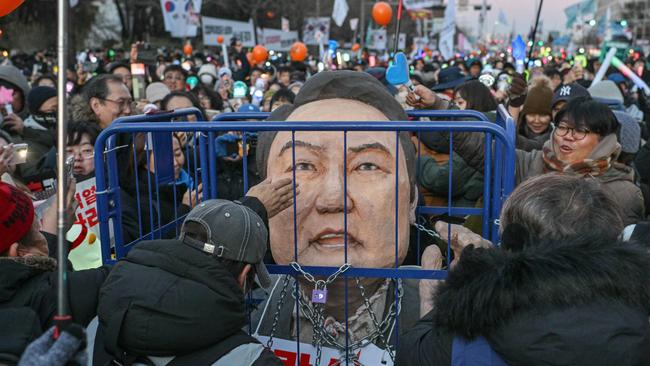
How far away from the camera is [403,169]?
2914 millimetres

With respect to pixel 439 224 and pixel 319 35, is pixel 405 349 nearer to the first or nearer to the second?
pixel 439 224

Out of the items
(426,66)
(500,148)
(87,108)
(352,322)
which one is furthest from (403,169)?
(426,66)

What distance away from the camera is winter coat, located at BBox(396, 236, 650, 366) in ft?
4.66

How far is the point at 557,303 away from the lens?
1463 mm

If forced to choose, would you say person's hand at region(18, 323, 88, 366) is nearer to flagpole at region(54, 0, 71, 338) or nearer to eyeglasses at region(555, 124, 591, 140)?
flagpole at region(54, 0, 71, 338)

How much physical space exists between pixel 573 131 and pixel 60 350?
3046 mm

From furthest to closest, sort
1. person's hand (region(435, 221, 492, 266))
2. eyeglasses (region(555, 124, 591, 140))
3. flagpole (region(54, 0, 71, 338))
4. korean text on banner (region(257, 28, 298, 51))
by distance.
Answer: korean text on banner (region(257, 28, 298, 51))
eyeglasses (region(555, 124, 591, 140))
person's hand (region(435, 221, 492, 266))
flagpole (region(54, 0, 71, 338))

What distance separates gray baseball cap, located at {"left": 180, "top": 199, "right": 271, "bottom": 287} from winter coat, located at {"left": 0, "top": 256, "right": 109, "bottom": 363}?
365 mm

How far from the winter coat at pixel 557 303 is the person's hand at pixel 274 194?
1.08m

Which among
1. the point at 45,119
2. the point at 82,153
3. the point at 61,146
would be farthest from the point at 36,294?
the point at 45,119

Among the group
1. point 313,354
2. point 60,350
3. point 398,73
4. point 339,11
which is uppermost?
point 339,11

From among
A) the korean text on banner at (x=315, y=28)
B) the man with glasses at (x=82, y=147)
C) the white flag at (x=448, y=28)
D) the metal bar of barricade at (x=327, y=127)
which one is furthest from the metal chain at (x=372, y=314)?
the korean text on banner at (x=315, y=28)

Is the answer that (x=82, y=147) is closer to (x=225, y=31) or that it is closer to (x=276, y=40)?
(x=225, y=31)

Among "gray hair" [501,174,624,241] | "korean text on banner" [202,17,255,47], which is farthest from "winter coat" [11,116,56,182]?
"korean text on banner" [202,17,255,47]
